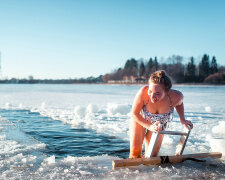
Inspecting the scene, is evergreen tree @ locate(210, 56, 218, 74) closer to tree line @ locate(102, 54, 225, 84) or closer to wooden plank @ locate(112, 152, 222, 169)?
tree line @ locate(102, 54, 225, 84)

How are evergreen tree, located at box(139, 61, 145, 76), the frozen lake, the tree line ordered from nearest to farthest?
the frozen lake < the tree line < evergreen tree, located at box(139, 61, 145, 76)

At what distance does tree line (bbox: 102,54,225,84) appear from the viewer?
213ft

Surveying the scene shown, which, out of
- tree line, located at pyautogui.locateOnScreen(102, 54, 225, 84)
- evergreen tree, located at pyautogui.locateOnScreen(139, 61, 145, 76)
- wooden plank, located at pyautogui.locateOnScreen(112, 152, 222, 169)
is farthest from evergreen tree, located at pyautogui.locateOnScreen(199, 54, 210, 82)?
wooden plank, located at pyautogui.locateOnScreen(112, 152, 222, 169)

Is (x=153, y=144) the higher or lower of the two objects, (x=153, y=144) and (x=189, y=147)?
the higher

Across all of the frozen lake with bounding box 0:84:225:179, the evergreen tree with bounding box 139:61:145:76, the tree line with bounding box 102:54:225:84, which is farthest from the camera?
the evergreen tree with bounding box 139:61:145:76

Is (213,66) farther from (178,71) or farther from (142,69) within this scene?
(142,69)

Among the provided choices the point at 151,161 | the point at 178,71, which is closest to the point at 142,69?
the point at 178,71

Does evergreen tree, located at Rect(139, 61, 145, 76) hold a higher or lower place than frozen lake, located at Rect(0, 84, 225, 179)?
higher

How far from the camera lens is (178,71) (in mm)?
73125

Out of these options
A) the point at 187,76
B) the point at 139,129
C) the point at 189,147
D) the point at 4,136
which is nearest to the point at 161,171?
the point at 139,129

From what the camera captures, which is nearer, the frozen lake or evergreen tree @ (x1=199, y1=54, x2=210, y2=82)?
Answer: the frozen lake

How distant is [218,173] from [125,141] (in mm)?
2026

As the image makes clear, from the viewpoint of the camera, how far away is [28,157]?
126 inches

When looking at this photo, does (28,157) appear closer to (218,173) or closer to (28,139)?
(28,139)
